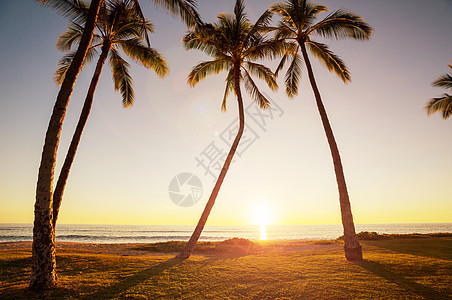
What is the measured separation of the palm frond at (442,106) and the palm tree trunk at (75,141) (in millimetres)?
27960

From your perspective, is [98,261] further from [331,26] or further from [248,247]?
[331,26]

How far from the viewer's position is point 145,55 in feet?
45.6

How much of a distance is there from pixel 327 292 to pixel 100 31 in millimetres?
14629

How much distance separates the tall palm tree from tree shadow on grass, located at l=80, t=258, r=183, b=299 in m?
5.38

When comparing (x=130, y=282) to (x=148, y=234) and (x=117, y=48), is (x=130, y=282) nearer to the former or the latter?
(x=117, y=48)

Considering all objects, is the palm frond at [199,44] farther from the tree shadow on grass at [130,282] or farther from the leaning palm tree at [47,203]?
the tree shadow on grass at [130,282]

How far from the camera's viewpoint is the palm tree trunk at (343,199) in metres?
10.9

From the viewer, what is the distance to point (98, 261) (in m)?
10.6

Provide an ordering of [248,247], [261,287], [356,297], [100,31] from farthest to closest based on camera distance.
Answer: [248,247] → [100,31] → [261,287] → [356,297]

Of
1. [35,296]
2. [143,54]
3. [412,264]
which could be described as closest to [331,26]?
[143,54]

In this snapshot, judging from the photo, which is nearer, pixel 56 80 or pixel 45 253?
pixel 45 253

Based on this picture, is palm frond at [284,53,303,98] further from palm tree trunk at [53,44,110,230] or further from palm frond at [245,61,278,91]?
palm tree trunk at [53,44,110,230]

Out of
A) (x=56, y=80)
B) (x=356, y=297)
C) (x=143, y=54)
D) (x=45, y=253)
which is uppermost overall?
(x=143, y=54)

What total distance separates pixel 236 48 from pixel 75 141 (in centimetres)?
1057
